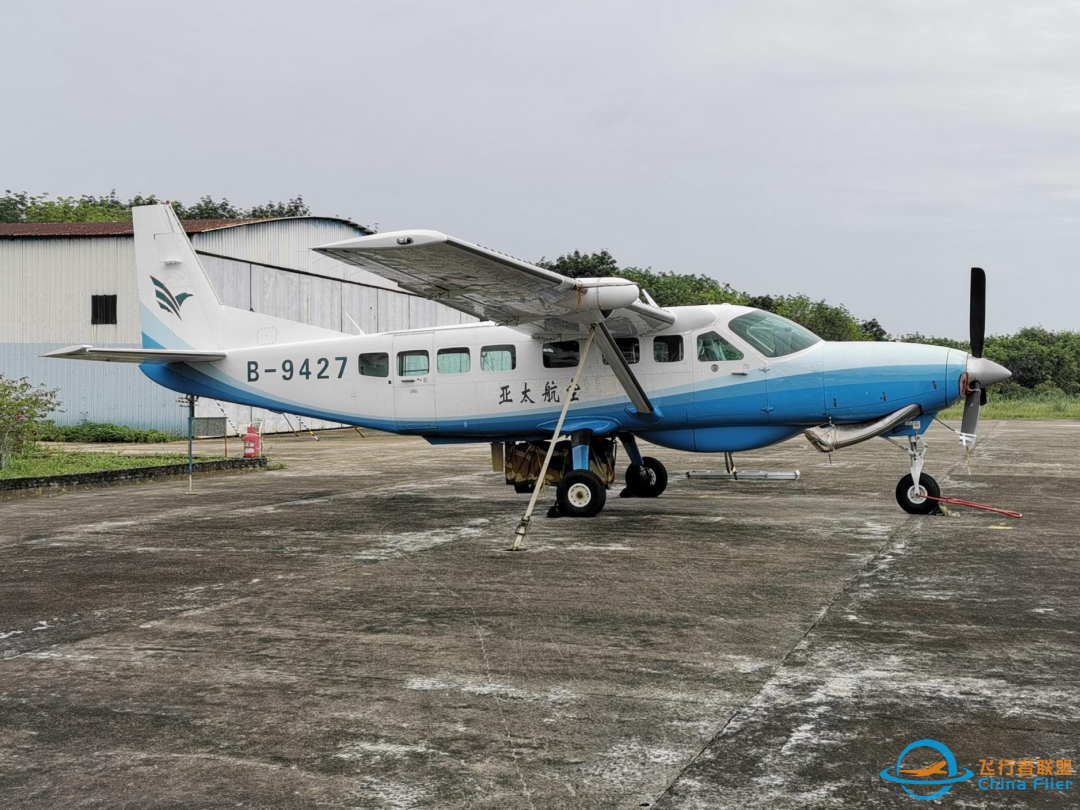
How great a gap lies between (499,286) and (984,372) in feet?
19.5

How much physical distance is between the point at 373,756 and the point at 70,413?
3023 centimetres

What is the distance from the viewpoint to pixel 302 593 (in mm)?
7816

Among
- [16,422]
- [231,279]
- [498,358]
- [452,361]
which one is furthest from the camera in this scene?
[231,279]

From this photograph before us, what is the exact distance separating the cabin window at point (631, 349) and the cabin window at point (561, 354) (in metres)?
0.53

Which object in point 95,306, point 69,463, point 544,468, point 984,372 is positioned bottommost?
point 69,463

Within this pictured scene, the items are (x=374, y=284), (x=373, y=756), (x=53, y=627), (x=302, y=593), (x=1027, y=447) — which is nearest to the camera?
(x=373, y=756)

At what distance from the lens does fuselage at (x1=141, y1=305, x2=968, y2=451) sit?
39.5 feet

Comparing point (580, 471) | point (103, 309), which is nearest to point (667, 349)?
point (580, 471)

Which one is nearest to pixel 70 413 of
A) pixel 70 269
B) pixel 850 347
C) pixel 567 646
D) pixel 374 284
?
pixel 70 269

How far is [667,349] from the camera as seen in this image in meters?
12.9

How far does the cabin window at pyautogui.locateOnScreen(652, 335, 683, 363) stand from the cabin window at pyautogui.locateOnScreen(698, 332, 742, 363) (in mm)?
277

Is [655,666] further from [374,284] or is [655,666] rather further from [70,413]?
[374,284]

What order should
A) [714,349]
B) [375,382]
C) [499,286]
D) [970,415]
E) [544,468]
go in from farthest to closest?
1. [375,382]
2. [714,349]
3. [970,415]
4. [544,468]
5. [499,286]

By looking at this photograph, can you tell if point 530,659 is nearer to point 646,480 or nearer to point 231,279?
point 646,480
